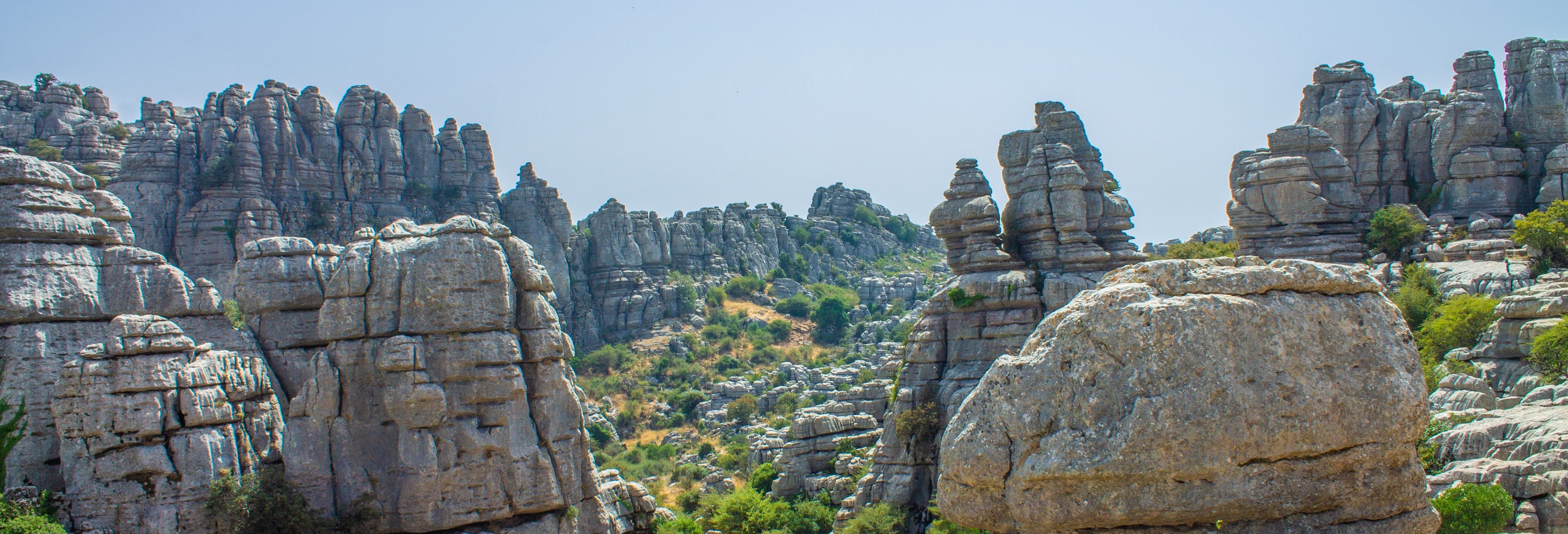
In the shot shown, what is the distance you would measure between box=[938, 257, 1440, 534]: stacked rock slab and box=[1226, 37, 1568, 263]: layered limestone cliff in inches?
1357

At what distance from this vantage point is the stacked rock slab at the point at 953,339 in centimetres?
2945

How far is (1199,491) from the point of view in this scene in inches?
263

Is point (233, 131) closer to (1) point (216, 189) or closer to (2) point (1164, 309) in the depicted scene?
(1) point (216, 189)

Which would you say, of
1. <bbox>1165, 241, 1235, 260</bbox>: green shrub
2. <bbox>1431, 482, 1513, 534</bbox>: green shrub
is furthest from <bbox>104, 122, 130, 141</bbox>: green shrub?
<bbox>1431, 482, 1513, 534</bbox>: green shrub

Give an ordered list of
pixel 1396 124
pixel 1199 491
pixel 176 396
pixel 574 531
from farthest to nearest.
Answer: pixel 1396 124 → pixel 574 531 → pixel 176 396 → pixel 1199 491

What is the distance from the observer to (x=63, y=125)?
62.8m

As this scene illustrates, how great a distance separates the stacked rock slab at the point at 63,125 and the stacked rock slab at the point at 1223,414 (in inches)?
2551

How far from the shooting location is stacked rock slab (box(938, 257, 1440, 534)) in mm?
6680

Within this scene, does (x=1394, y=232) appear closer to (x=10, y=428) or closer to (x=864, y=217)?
(x=10, y=428)

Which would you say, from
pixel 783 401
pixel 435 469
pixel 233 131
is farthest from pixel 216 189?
pixel 435 469

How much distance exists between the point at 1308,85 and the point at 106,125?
69.5 meters

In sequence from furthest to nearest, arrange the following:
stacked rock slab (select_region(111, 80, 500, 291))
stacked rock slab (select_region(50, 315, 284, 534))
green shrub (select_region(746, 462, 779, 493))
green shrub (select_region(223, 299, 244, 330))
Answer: stacked rock slab (select_region(111, 80, 500, 291)) → green shrub (select_region(746, 462, 779, 493)) → green shrub (select_region(223, 299, 244, 330)) → stacked rock slab (select_region(50, 315, 284, 534))

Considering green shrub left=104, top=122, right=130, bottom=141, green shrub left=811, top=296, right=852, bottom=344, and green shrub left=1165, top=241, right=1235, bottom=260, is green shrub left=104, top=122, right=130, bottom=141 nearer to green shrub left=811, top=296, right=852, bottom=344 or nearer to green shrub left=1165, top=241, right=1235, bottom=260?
green shrub left=811, top=296, right=852, bottom=344

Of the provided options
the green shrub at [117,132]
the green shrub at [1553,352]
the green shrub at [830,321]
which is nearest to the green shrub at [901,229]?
the green shrub at [830,321]
